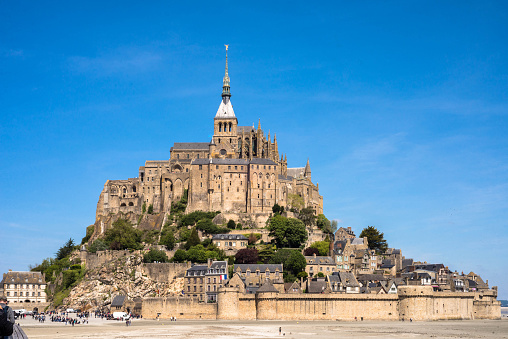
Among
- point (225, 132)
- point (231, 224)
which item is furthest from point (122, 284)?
point (225, 132)

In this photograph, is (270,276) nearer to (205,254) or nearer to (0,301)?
(205,254)

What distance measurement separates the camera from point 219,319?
66.2 metres

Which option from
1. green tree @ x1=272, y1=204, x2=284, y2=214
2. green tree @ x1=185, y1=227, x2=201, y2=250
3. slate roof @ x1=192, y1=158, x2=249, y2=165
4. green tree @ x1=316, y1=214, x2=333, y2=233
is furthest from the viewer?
slate roof @ x1=192, y1=158, x2=249, y2=165

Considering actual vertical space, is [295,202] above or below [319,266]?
above

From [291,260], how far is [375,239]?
25.0m

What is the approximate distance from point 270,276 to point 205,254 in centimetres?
1084

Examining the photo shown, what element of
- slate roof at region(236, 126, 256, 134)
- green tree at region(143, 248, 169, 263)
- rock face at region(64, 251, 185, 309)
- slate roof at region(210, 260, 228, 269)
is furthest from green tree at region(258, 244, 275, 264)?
slate roof at region(236, 126, 256, 134)

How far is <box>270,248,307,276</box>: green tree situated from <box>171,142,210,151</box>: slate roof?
33986mm

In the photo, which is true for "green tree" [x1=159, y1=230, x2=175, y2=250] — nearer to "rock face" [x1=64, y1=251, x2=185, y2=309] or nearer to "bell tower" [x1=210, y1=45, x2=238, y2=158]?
"rock face" [x1=64, y1=251, x2=185, y2=309]

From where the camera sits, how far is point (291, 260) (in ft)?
251

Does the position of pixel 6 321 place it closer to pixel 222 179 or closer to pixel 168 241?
pixel 168 241

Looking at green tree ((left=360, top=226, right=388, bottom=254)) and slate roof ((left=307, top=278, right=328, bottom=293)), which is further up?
green tree ((left=360, top=226, right=388, bottom=254))

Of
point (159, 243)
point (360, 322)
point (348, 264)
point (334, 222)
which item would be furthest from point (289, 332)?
point (334, 222)

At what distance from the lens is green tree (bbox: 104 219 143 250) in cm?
8650
